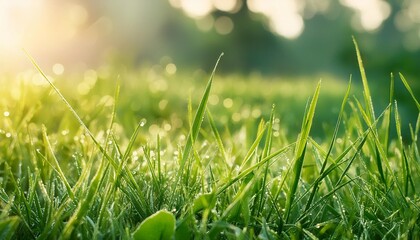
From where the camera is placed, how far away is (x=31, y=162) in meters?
1.30

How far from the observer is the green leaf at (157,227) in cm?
82

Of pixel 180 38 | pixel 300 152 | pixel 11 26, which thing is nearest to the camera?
pixel 300 152

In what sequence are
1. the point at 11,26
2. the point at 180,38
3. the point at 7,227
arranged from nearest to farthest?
the point at 7,227
the point at 11,26
the point at 180,38

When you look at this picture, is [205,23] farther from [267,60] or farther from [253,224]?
[253,224]

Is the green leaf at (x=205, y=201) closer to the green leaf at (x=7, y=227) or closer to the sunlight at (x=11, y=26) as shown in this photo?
the green leaf at (x=7, y=227)

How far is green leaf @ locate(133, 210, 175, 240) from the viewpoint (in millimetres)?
821

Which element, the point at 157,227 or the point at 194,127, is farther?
the point at 194,127

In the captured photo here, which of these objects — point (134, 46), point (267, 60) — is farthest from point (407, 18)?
point (134, 46)

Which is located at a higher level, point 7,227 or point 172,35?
point 7,227

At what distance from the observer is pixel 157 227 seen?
0.83 metres

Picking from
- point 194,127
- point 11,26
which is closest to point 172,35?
point 11,26

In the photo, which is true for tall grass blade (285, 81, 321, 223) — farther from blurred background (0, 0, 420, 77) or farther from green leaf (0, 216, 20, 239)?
blurred background (0, 0, 420, 77)

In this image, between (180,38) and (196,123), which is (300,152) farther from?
(180,38)

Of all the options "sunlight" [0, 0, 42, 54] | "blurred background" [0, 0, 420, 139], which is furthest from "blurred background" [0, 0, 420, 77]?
"sunlight" [0, 0, 42, 54]
